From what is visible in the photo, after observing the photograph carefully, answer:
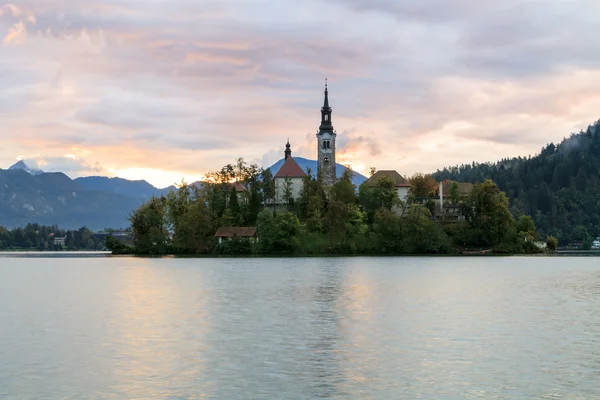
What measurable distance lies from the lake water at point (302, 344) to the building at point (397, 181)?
111639 mm

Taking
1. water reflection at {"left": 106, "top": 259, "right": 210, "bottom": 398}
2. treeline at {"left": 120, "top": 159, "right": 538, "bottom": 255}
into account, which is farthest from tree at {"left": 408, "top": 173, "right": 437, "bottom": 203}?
water reflection at {"left": 106, "top": 259, "right": 210, "bottom": 398}

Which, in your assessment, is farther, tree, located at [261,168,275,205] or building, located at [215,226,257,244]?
tree, located at [261,168,275,205]

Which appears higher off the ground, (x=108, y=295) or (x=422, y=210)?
(x=422, y=210)

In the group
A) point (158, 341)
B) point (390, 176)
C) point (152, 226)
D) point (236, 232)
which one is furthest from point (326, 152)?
point (158, 341)

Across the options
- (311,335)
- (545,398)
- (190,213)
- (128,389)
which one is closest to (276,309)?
(311,335)

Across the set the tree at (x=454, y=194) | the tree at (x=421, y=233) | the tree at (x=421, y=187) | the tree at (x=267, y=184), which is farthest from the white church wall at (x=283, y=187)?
the tree at (x=454, y=194)

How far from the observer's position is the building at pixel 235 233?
157875 mm

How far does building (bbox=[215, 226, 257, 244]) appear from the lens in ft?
518

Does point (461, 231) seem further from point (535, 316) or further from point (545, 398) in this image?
point (545, 398)

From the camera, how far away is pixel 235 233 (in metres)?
158

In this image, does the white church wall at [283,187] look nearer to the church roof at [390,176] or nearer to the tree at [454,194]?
the church roof at [390,176]

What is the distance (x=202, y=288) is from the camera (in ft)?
230

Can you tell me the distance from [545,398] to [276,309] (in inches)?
1122

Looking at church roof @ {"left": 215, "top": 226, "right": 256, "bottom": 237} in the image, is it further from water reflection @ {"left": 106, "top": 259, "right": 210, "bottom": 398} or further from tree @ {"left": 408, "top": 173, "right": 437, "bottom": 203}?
water reflection @ {"left": 106, "top": 259, "right": 210, "bottom": 398}
